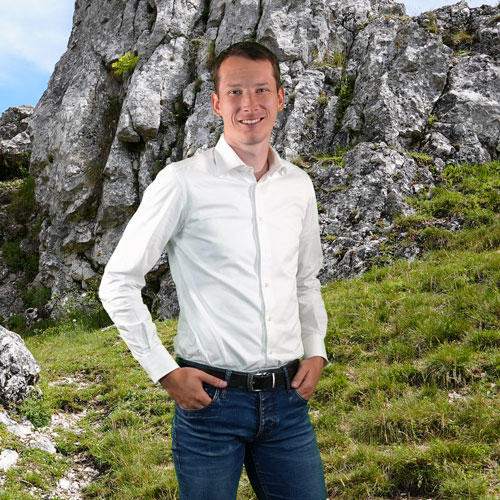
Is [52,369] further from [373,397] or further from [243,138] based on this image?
[243,138]

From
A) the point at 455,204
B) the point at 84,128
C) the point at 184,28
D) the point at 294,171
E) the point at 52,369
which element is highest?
the point at 184,28

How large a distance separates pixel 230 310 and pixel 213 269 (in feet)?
0.65

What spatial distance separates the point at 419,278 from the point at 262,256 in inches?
278

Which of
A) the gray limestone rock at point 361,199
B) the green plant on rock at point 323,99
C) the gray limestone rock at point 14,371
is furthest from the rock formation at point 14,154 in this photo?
the gray limestone rock at point 14,371

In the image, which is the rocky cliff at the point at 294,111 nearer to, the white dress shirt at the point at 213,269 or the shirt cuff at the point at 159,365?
the white dress shirt at the point at 213,269

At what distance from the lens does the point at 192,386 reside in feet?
7.19

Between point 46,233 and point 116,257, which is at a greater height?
point 116,257

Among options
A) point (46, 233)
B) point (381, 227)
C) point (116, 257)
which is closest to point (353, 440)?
point (116, 257)

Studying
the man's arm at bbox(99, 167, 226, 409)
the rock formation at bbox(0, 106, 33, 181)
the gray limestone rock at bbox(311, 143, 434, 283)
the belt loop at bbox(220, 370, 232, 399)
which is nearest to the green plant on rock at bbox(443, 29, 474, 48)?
the gray limestone rock at bbox(311, 143, 434, 283)

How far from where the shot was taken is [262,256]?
2.41 meters

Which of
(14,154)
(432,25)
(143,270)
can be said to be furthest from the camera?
(14,154)

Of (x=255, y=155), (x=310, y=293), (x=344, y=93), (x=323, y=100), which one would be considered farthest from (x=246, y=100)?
(x=344, y=93)

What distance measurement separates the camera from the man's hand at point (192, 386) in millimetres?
2188

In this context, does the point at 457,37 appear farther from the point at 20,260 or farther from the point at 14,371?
the point at 20,260
